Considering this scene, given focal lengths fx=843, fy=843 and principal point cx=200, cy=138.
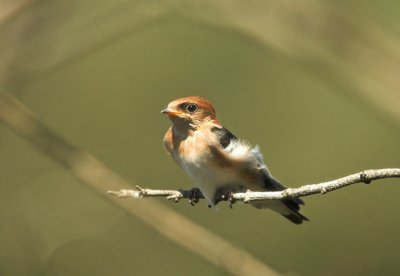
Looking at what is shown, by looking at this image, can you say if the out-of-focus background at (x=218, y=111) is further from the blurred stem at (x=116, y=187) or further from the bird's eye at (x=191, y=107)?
the bird's eye at (x=191, y=107)

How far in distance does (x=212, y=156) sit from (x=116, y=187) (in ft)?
2.80

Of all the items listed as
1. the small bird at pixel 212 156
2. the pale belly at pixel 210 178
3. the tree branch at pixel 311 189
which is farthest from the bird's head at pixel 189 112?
the tree branch at pixel 311 189

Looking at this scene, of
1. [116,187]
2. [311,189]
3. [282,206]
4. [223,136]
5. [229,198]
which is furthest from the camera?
[282,206]

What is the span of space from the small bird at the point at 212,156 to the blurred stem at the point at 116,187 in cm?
45

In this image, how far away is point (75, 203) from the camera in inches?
181

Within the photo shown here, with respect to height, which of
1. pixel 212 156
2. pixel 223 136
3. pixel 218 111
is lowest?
pixel 212 156

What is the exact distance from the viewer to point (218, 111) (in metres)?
8.24

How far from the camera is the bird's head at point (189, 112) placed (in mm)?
4586

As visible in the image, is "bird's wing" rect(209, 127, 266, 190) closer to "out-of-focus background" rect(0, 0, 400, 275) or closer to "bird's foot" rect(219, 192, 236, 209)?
"bird's foot" rect(219, 192, 236, 209)

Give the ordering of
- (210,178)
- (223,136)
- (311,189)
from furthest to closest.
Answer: (223,136) → (210,178) → (311,189)

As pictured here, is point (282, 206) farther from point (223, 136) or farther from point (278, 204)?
point (223, 136)

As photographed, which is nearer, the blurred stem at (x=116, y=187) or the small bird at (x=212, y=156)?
the blurred stem at (x=116, y=187)

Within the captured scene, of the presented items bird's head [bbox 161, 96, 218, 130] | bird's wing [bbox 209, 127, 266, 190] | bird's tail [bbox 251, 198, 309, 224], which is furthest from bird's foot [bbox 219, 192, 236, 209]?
bird's head [bbox 161, 96, 218, 130]

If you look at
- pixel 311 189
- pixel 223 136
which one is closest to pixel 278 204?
pixel 223 136
